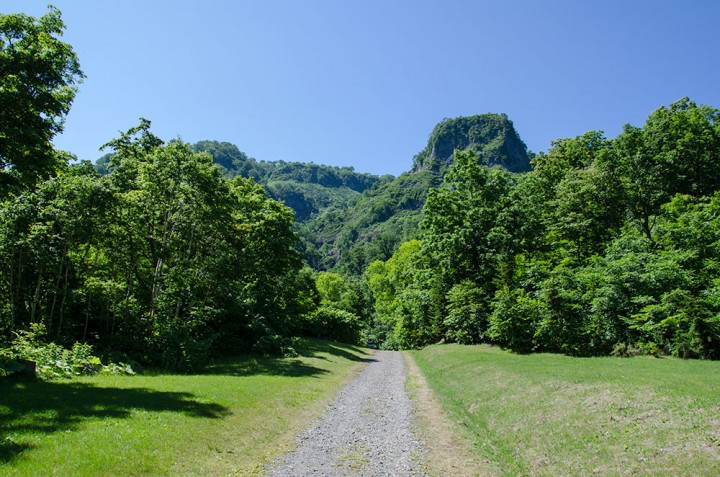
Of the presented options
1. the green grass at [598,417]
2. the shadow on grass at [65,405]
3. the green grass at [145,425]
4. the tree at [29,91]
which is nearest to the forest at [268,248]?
the tree at [29,91]

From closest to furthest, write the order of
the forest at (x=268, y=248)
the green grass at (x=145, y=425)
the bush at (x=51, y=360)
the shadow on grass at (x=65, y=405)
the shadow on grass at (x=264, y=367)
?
the green grass at (x=145, y=425) < the shadow on grass at (x=65, y=405) < the bush at (x=51, y=360) < the forest at (x=268, y=248) < the shadow on grass at (x=264, y=367)

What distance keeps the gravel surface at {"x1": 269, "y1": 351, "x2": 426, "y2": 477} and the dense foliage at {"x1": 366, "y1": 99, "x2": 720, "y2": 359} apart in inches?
519

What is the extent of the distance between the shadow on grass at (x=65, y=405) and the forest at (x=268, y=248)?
2.67 m

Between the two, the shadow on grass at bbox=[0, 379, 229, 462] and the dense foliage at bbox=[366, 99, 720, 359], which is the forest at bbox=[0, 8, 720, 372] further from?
the shadow on grass at bbox=[0, 379, 229, 462]

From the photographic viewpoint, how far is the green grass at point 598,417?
332 inches

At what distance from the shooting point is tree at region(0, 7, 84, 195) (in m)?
15.0

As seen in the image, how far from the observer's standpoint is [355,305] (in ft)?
282

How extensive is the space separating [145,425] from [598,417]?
40.2 ft

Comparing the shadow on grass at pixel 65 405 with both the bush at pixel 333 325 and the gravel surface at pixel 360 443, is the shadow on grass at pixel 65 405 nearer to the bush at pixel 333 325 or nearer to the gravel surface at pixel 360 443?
the gravel surface at pixel 360 443

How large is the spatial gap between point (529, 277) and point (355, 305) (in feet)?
188

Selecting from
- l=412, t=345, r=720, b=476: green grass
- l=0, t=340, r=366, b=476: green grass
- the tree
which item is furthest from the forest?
l=412, t=345, r=720, b=476: green grass

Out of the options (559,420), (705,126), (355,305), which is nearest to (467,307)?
(559,420)

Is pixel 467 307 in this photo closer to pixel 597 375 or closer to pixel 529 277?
pixel 529 277

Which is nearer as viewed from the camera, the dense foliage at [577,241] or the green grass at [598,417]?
the green grass at [598,417]
